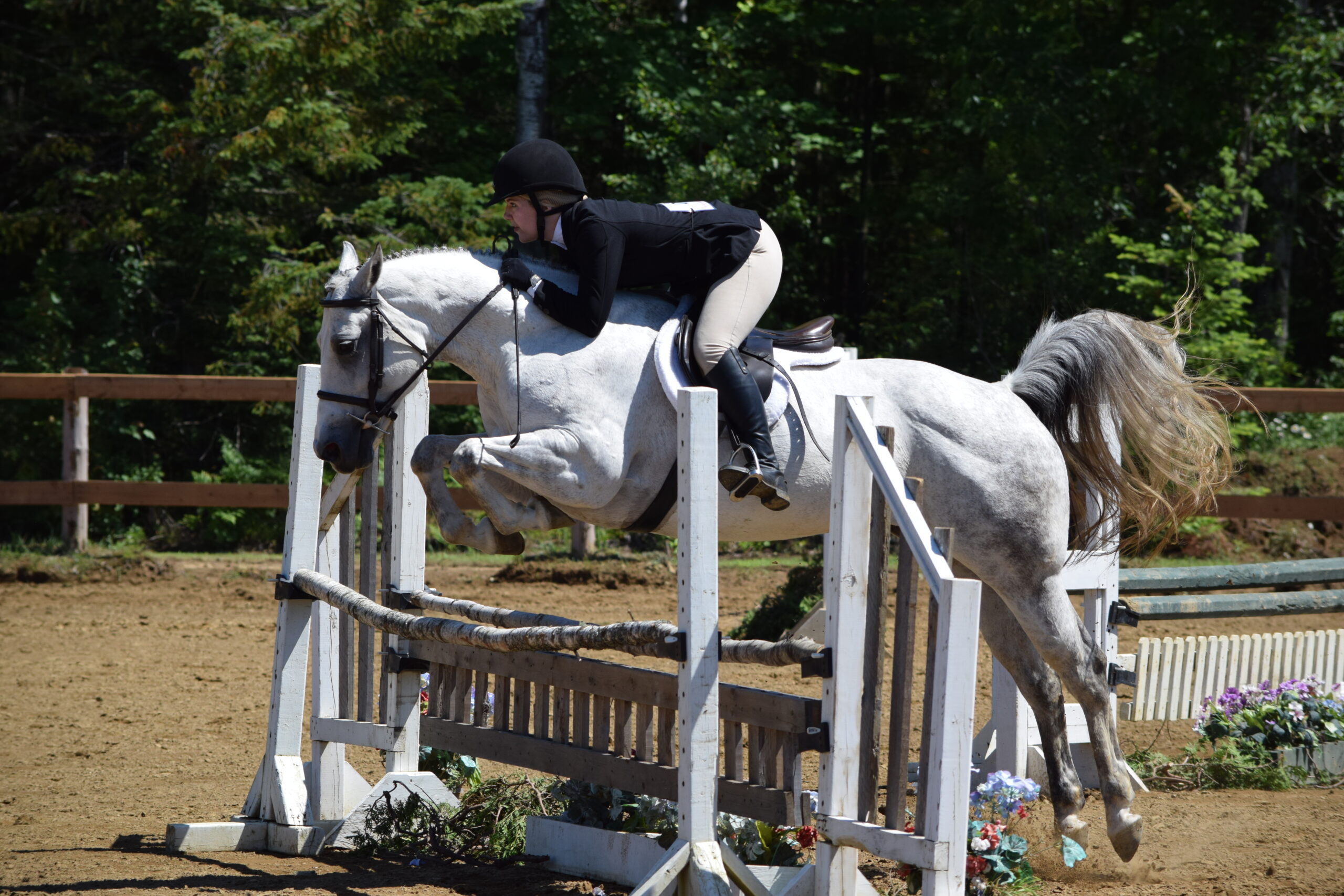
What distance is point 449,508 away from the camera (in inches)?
133

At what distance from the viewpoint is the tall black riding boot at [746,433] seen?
3.23 metres

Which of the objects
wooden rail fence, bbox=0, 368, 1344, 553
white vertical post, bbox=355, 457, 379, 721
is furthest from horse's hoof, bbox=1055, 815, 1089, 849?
wooden rail fence, bbox=0, 368, 1344, 553

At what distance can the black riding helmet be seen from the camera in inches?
134

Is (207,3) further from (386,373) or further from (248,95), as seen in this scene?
(386,373)

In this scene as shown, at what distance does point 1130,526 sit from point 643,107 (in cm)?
832

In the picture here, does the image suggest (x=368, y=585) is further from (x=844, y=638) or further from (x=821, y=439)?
(x=844, y=638)

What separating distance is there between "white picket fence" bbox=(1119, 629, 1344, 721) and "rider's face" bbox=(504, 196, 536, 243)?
2787mm

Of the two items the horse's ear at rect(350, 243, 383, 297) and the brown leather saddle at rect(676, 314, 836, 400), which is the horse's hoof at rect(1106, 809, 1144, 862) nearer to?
the brown leather saddle at rect(676, 314, 836, 400)

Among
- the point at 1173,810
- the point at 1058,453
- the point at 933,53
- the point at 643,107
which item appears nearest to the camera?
the point at 1058,453

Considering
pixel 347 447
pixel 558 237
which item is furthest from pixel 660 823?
pixel 558 237

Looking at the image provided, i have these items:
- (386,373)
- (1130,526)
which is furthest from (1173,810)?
(386,373)

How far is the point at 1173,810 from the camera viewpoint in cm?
415

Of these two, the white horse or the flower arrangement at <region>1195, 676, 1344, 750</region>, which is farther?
the flower arrangement at <region>1195, 676, 1344, 750</region>

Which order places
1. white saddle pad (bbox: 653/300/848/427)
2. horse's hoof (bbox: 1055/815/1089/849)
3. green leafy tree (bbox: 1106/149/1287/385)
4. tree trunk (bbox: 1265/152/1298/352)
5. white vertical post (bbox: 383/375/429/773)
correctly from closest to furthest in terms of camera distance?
white saddle pad (bbox: 653/300/848/427)
horse's hoof (bbox: 1055/815/1089/849)
white vertical post (bbox: 383/375/429/773)
green leafy tree (bbox: 1106/149/1287/385)
tree trunk (bbox: 1265/152/1298/352)
